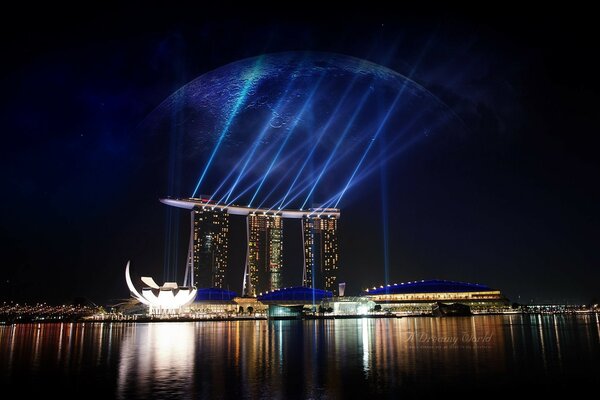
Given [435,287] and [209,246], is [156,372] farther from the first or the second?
[209,246]

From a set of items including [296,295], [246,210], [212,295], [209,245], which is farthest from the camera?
[246,210]

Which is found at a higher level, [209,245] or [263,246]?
[263,246]

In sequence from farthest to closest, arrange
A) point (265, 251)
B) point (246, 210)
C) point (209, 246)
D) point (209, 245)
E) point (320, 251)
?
point (265, 251) → point (320, 251) → point (246, 210) → point (209, 246) → point (209, 245)

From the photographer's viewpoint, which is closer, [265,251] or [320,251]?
[320,251]

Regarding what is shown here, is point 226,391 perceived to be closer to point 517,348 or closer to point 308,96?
point 517,348

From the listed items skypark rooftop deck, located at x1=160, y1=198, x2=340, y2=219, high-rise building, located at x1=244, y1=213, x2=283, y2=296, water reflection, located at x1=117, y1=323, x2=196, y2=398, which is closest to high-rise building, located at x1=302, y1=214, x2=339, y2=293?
skypark rooftop deck, located at x1=160, y1=198, x2=340, y2=219

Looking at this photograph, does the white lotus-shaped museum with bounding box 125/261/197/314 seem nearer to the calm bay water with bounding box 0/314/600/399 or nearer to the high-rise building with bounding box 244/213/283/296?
the high-rise building with bounding box 244/213/283/296

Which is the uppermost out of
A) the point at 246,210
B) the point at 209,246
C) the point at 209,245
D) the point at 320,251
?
the point at 246,210

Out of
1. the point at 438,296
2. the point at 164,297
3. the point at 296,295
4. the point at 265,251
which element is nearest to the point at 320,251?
the point at 265,251

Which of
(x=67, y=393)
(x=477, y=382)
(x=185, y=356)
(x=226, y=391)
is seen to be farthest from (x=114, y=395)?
(x=477, y=382)
